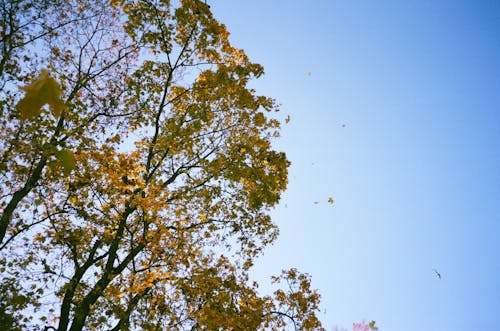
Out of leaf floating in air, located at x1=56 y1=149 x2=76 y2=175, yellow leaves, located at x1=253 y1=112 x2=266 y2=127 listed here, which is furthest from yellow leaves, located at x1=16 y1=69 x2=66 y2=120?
yellow leaves, located at x1=253 y1=112 x2=266 y2=127

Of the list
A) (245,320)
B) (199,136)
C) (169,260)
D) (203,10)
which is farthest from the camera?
(199,136)

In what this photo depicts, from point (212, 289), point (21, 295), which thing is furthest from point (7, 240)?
point (212, 289)

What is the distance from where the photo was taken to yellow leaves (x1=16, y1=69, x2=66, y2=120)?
1.39 m

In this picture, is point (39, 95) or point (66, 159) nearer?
point (39, 95)

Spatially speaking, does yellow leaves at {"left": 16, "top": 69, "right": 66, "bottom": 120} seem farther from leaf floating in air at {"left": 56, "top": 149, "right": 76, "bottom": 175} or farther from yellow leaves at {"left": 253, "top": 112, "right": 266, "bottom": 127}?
yellow leaves at {"left": 253, "top": 112, "right": 266, "bottom": 127}

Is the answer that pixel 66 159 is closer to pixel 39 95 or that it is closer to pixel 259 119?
pixel 39 95

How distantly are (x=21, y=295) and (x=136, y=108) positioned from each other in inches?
254

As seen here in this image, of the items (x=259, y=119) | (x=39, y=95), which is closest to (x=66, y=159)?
(x=39, y=95)

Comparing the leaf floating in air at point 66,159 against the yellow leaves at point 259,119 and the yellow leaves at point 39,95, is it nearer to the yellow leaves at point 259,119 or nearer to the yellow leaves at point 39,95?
the yellow leaves at point 39,95

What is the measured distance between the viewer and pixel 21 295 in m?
8.38

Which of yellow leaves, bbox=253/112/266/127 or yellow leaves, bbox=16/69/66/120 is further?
yellow leaves, bbox=253/112/266/127

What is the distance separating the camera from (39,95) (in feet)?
4.73

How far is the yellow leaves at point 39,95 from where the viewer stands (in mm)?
1388

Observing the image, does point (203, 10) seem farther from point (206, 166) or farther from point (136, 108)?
point (206, 166)
